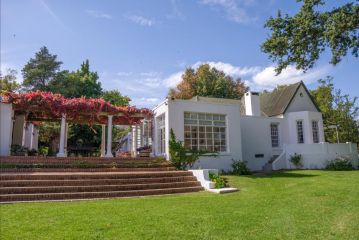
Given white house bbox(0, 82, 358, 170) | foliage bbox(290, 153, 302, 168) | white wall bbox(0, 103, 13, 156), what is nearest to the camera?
white wall bbox(0, 103, 13, 156)

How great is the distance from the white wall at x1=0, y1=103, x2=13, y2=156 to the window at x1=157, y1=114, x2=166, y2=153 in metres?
8.23

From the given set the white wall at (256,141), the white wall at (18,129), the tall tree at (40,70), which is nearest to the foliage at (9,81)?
the tall tree at (40,70)

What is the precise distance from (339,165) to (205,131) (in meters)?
9.76

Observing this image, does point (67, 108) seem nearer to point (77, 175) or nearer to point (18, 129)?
point (18, 129)

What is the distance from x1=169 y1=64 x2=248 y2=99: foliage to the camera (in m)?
35.8

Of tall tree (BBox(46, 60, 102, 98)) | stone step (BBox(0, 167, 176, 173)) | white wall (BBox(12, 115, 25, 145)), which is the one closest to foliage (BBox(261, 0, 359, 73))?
stone step (BBox(0, 167, 176, 173))

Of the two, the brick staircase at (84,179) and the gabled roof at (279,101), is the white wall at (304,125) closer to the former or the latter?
the gabled roof at (279,101)

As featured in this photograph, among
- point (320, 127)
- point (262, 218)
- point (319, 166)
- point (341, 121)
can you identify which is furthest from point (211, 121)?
point (341, 121)

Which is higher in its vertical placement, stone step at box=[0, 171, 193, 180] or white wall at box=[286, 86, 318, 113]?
white wall at box=[286, 86, 318, 113]

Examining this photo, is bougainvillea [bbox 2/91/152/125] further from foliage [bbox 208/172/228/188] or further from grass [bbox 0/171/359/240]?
grass [bbox 0/171/359/240]

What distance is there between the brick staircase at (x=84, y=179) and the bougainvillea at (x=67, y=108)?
323cm

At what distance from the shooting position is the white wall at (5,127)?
1524cm

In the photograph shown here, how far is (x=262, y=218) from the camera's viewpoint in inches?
261

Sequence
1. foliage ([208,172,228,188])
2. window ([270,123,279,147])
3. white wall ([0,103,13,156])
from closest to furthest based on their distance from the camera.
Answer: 1. foliage ([208,172,228,188])
2. white wall ([0,103,13,156])
3. window ([270,123,279,147])
